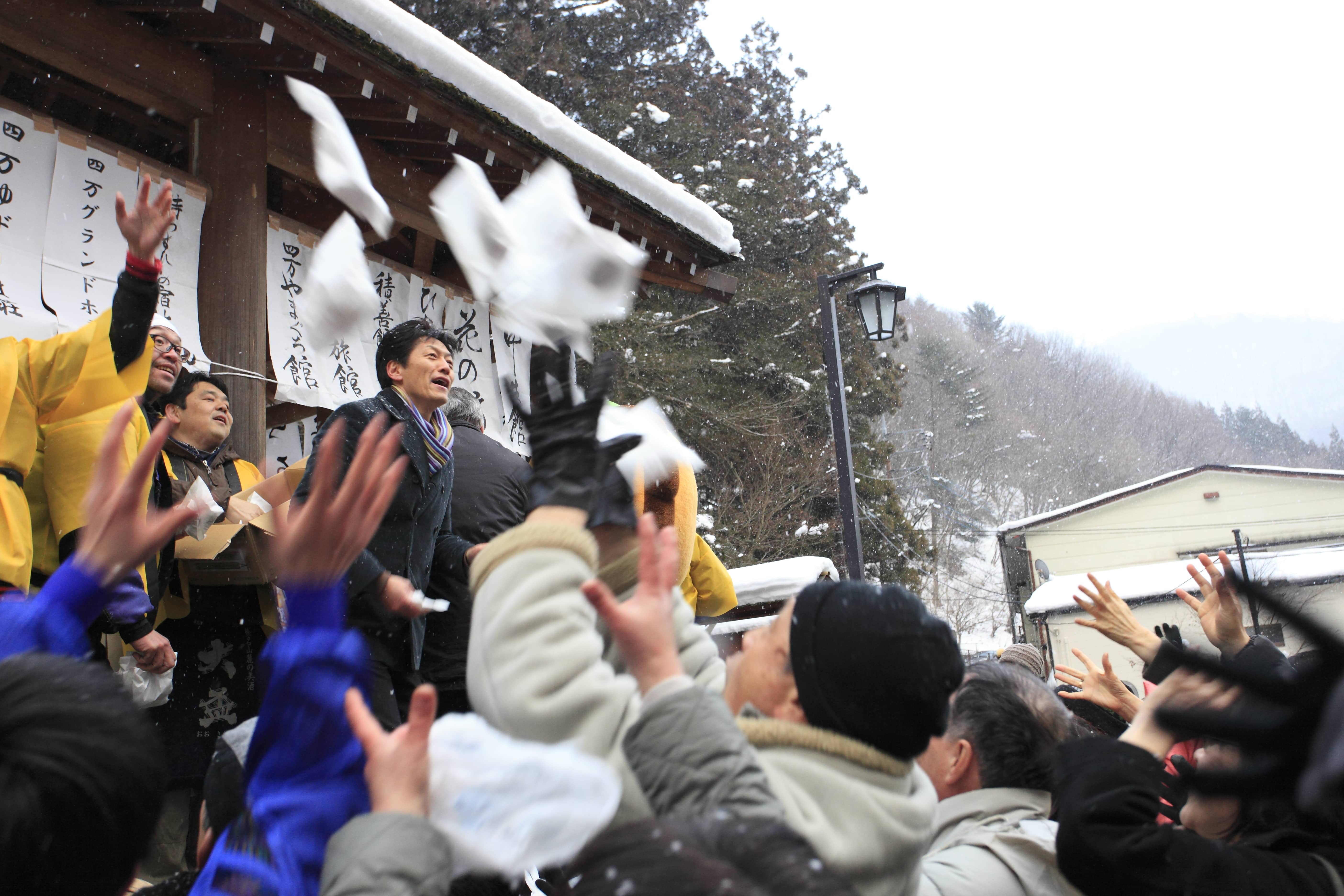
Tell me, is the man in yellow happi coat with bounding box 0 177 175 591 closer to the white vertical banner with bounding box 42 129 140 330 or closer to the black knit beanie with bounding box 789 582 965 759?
the white vertical banner with bounding box 42 129 140 330

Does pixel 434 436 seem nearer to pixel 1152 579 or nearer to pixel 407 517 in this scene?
pixel 407 517

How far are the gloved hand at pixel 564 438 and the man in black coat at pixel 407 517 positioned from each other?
3.86ft

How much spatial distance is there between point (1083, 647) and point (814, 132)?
43.1 feet

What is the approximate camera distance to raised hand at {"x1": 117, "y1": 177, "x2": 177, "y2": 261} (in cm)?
241

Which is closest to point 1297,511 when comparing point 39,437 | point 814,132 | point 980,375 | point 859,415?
point 859,415

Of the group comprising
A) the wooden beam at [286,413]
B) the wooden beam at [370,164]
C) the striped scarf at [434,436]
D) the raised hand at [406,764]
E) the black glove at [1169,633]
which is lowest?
the black glove at [1169,633]

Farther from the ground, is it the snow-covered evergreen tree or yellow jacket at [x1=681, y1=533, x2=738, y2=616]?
the snow-covered evergreen tree

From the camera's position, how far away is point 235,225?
15.5ft

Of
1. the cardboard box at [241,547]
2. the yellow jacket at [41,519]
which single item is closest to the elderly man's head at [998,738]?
the cardboard box at [241,547]

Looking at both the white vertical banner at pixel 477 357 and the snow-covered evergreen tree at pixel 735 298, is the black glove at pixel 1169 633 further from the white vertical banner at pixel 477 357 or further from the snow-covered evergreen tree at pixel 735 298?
the snow-covered evergreen tree at pixel 735 298

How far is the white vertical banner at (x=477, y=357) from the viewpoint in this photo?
633 cm

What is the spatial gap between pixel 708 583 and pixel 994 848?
2742 mm

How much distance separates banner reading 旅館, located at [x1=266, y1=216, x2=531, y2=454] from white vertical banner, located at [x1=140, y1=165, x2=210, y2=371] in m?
0.38

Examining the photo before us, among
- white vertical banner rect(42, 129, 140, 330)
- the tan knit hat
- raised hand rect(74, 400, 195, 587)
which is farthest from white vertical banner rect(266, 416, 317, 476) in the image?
raised hand rect(74, 400, 195, 587)
